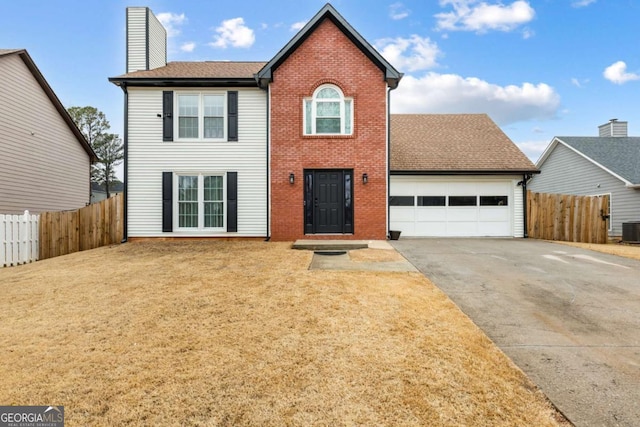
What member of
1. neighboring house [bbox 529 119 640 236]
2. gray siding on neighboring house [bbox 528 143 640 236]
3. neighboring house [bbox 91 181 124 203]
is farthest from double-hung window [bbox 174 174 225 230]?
neighboring house [bbox 91 181 124 203]

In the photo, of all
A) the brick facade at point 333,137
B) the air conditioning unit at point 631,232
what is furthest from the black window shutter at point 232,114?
the air conditioning unit at point 631,232

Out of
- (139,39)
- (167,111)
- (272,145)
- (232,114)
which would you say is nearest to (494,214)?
(272,145)

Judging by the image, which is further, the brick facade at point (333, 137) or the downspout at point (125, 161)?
the downspout at point (125, 161)

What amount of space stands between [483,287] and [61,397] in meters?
5.96

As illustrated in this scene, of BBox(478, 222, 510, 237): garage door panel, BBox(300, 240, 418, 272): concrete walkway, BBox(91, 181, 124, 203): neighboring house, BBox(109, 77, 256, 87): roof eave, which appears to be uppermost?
BBox(109, 77, 256, 87): roof eave

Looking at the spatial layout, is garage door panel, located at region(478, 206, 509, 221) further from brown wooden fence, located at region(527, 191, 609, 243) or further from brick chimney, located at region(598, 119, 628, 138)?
brick chimney, located at region(598, 119, 628, 138)

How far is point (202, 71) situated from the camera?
508 inches

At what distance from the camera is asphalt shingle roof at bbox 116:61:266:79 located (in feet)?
39.3

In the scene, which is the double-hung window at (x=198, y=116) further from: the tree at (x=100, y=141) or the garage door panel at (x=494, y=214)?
the tree at (x=100, y=141)

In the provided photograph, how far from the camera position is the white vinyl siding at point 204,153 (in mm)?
12227

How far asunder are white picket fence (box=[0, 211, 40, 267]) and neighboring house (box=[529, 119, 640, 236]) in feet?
81.2

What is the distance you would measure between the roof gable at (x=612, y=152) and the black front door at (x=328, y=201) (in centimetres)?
1496

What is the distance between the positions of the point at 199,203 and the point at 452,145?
11300 mm

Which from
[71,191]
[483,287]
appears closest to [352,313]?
[483,287]
